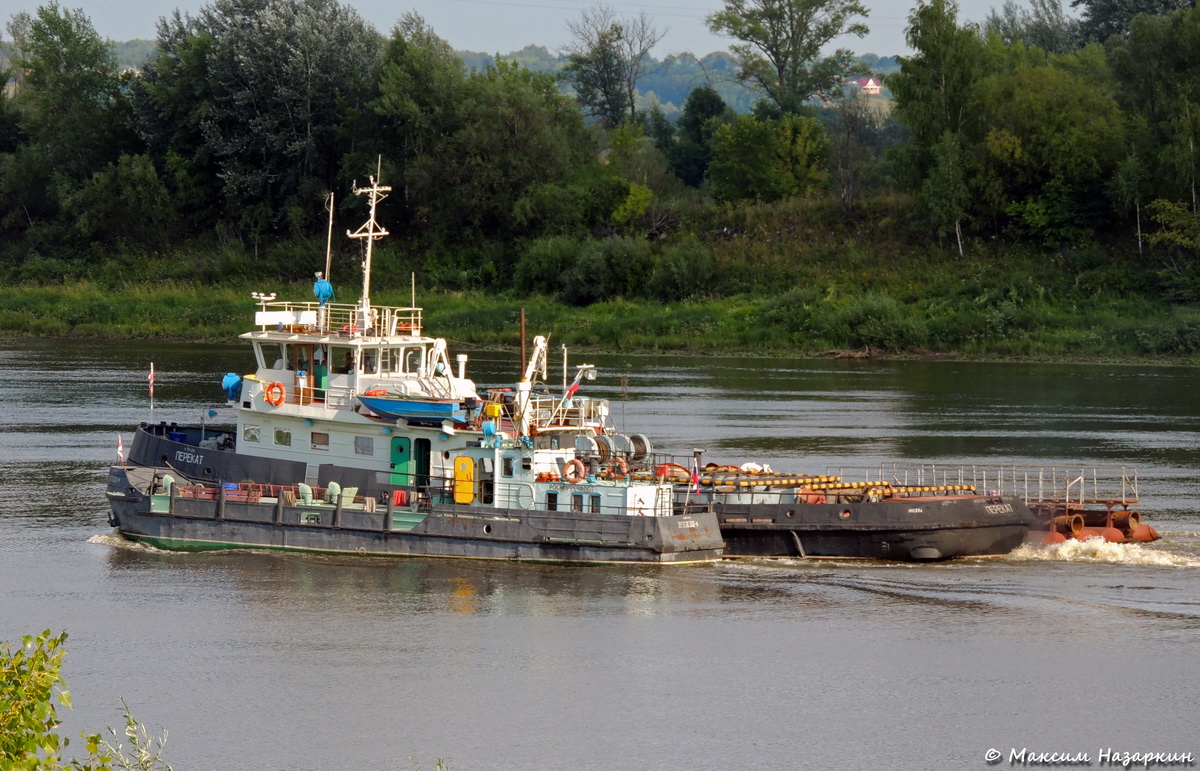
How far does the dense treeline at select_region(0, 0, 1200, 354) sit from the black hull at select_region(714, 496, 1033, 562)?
36.0m

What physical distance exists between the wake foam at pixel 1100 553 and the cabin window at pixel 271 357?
15.6 m

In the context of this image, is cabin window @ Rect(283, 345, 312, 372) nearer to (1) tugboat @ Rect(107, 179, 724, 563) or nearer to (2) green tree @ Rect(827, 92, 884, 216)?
(1) tugboat @ Rect(107, 179, 724, 563)

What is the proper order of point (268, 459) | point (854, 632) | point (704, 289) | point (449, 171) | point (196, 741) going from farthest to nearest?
point (449, 171), point (704, 289), point (268, 459), point (854, 632), point (196, 741)

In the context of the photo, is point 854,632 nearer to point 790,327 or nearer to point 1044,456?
point 1044,456

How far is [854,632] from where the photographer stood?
24203mm

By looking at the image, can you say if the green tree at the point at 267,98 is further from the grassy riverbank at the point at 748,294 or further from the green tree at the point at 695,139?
the green tree at the point at 695,139

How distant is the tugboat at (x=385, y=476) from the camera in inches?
1099

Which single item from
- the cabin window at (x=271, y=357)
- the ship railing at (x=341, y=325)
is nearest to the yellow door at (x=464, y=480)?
the ship railing at (x=341, y=325)

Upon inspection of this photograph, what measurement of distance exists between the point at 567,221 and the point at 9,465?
1706 inches

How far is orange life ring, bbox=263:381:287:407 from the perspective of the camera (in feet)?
98.4

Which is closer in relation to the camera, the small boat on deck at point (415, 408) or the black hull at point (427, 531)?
the black hull at point (427, 531)

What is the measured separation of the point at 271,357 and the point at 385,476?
13.7 ft

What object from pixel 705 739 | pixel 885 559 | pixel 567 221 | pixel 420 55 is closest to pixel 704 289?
pixel 567 221

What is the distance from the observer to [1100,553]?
28.8 metres
